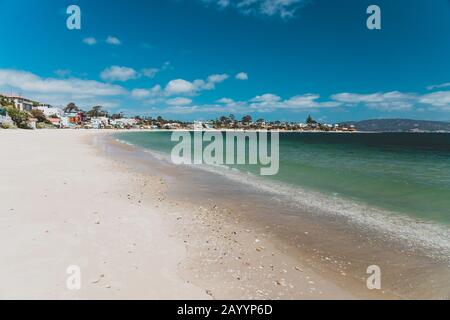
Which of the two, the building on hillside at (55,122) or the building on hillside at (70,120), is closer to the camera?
the building on hillside at (55,122)

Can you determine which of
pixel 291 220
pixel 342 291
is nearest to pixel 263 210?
pixel 291 220

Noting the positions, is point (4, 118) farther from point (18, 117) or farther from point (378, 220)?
point (378, 220)

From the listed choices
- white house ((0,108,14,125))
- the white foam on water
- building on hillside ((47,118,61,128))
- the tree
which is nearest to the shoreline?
the white foam on water

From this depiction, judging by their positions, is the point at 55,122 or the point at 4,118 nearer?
the point at 4,118

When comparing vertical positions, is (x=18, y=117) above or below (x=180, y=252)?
above

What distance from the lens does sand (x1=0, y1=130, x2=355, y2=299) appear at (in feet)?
16.4

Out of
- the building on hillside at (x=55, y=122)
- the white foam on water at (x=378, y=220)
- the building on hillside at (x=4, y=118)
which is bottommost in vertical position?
the white foam on water at (x=378, y=220)

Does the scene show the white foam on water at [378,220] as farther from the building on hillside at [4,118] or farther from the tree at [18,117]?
the tree at [18,117]

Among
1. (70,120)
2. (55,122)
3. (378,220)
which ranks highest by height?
(70,120)

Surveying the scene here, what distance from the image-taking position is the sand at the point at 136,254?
5.00 meters

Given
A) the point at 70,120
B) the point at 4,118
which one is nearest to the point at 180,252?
the point at 4,118

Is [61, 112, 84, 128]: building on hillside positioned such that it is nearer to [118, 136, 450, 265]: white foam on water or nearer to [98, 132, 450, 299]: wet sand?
[118, 136, 450, 265]: white foam on water

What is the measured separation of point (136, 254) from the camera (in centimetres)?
629

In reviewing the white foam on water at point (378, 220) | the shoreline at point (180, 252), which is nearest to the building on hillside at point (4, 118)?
the shoreline at point (180, 252)
